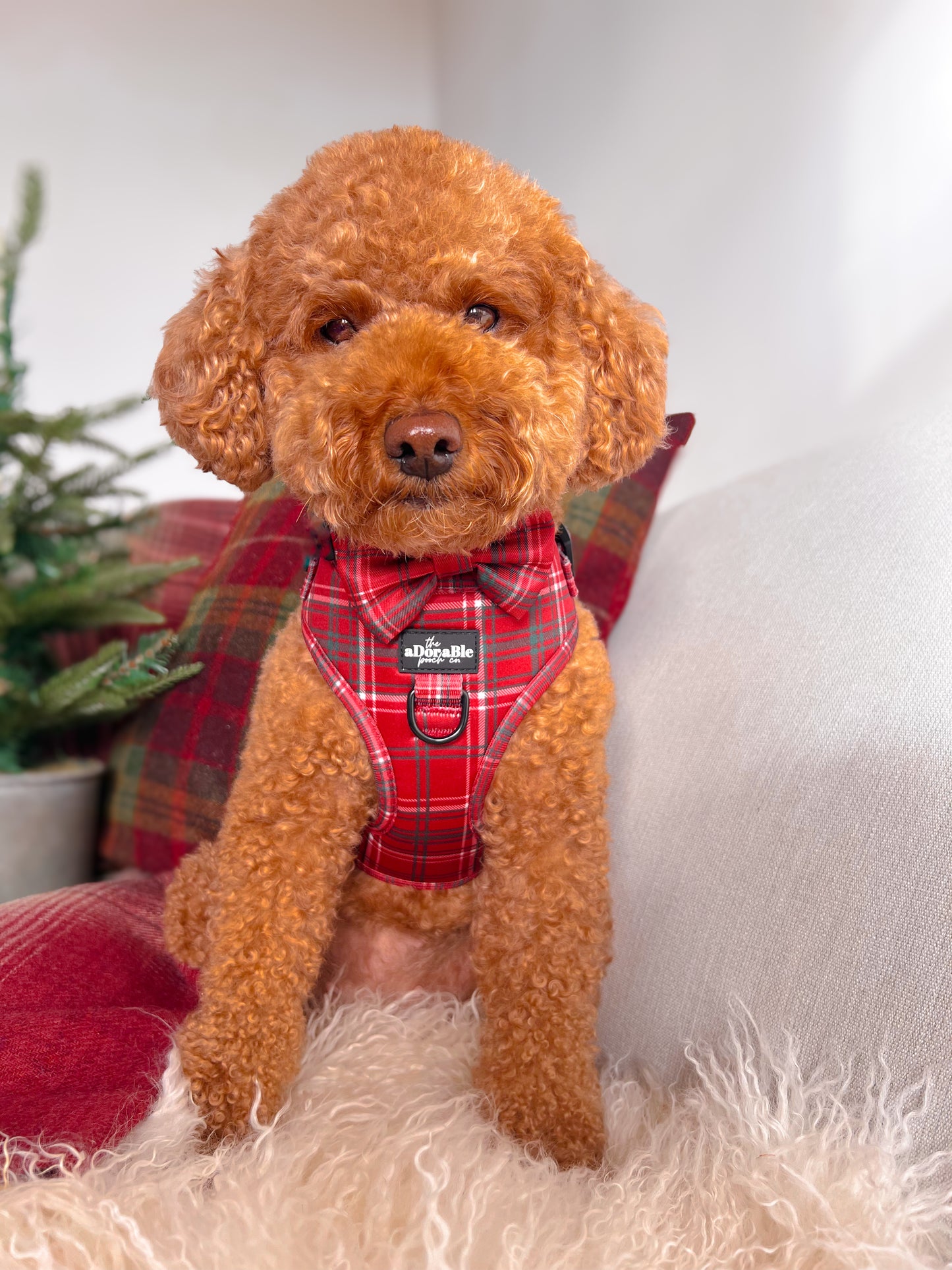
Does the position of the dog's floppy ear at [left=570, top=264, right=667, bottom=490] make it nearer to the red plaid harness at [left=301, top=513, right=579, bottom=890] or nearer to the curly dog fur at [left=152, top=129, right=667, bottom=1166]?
the curly dog fur at [left=152, top=129, right=667, bottom=1166]

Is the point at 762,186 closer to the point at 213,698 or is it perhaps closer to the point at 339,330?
the point at 339,330

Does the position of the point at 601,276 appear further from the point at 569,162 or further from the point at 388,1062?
the point at 569,162

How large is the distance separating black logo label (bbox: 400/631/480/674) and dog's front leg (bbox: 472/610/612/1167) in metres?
0.08

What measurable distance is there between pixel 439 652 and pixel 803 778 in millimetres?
382

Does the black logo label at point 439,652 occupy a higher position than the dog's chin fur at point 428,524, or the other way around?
the dog's chin fur at point 428,524

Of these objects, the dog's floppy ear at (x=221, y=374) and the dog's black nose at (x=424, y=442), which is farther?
the dog's floppy ear at (x=221, y=374)

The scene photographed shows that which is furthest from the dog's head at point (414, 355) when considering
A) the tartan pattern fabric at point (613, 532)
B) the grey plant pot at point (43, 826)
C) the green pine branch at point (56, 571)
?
the grey plant pot at point (43, 826)

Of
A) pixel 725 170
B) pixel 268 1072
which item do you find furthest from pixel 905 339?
pixel 268 1072

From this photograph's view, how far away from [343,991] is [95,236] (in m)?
2.21

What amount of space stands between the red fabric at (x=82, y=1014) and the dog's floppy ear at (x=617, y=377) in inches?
29.2

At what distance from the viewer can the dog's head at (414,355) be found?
0.74 meters

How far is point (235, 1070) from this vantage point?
33.2 inches

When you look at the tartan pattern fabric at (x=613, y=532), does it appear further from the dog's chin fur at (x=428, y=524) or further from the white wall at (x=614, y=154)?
the dog's chin fur at (x=428, y=524)

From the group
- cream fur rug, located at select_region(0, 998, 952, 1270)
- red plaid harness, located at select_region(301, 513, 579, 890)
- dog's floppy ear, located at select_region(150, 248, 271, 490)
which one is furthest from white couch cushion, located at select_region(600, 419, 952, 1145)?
dog's floppy ear, located at select_region(150, 248, 271, 490)
